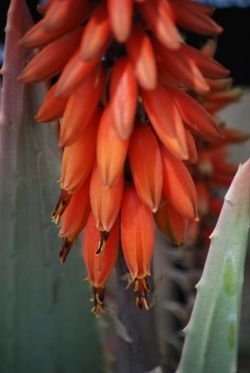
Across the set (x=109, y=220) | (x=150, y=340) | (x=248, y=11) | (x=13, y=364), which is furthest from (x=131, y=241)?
(x=248, y=11)

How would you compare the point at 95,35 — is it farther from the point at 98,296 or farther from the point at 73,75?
the point at 98,296

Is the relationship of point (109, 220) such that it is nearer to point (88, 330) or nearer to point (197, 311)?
point (197, 311)

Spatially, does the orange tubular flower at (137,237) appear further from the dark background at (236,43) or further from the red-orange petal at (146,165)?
the dark background at (236,43)

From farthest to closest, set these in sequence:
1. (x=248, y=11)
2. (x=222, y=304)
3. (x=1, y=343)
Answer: (x=248, y=11)
(x=1, y=343)
(x=222, y=304)

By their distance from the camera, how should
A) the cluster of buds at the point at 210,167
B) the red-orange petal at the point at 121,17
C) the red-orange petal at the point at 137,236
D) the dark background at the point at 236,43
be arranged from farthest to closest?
1. the dark background at the point at 236,43
2. the cluster of buds at the point at 210,167
3. the red-orange petal at the point at 137,236
4. the red-orange petal at the point at 121,17

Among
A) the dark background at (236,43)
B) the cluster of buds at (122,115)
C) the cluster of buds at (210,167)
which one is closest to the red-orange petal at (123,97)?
the cluster of buds at (122,115)

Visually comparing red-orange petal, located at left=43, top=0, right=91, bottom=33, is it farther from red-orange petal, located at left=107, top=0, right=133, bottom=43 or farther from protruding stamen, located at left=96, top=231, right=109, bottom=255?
protruding stamen, located at left=96, top=231, right=109, bottom=255

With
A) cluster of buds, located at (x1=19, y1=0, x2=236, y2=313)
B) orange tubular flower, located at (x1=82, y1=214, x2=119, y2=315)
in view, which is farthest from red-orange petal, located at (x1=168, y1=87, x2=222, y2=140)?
orange tubular flower, located at (x1=82, y1=214, x2=119, y2=315)
